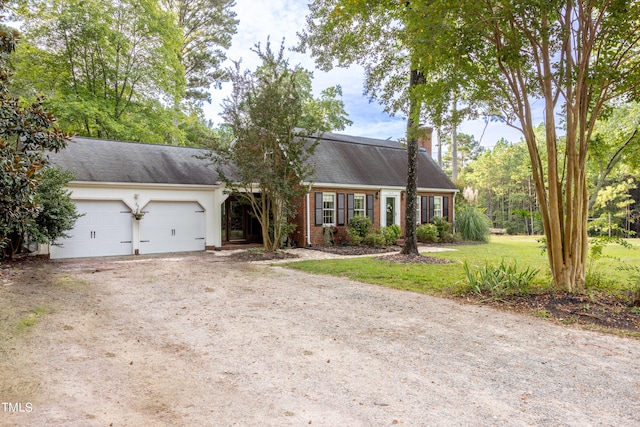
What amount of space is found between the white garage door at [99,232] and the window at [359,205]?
8504mm

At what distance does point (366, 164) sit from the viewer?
17672 mm

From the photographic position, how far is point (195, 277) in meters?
8.30

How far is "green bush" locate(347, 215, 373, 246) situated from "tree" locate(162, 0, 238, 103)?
15.1 m

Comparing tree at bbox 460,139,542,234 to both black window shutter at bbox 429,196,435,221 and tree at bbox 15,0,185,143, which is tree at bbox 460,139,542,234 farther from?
tree at bbox 15,0,185,143

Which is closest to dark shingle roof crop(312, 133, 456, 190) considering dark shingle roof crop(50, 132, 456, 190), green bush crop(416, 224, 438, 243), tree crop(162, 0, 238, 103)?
dark shingle roof crop(50, 132, 456, 190)

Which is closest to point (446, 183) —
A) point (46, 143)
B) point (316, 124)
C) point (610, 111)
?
point (316, 124)

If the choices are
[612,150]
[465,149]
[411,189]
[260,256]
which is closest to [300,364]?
[612,150]

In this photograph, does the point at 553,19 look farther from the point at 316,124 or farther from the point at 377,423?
the point at 316,124

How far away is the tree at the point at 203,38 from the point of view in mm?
23531

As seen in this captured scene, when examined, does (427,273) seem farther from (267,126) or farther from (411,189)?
(267,126)

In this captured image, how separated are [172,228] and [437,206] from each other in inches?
472

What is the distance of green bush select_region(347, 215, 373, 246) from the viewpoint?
1539 centimetres

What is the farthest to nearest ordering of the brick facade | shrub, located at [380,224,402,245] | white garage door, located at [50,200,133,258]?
shrub, located at [380,224,402,245] < the brick facade < white garage door, located at [50,200,133,258]

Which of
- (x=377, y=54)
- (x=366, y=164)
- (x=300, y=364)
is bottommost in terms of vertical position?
(x=300, y=364)
